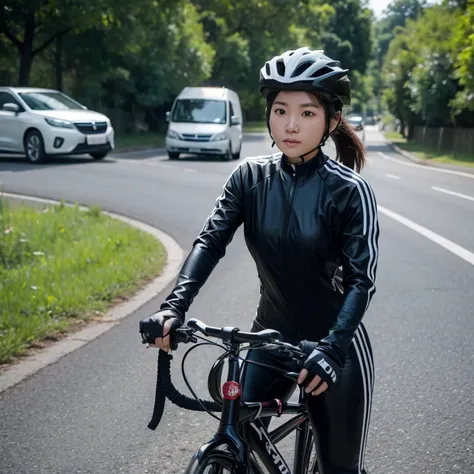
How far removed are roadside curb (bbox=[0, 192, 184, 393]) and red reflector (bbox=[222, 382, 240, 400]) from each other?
3265 millimetres

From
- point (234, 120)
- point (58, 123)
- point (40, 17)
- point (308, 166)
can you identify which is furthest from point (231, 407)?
point (40, 17)

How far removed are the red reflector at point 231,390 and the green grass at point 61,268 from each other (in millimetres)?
3809

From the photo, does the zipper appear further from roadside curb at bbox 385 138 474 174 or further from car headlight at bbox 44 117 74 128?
roadside curb at bbox 385 138 474 174

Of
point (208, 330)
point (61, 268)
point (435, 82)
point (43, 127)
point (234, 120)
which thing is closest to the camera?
point (208, 330)

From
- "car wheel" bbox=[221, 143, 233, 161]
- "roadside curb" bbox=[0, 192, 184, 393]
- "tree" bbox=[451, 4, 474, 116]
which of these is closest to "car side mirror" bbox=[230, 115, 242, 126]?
"car wheel" bbox=[221, 143, 233, 161]

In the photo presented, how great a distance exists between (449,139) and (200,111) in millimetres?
17928

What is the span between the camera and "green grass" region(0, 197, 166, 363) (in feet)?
21.7

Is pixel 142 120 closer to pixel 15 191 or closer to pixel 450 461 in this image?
pixel 15 191

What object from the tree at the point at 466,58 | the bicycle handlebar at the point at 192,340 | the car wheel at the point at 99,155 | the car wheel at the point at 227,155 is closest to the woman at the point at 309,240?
the bicycle handlebar at the point at 192,340

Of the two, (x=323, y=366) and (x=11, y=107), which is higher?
(x=323, y=366)

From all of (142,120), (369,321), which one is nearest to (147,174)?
(369,321)

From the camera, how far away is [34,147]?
21688mm

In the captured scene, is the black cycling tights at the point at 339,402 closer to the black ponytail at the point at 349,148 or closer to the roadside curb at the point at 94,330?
the black ponytail at the point at 349,148

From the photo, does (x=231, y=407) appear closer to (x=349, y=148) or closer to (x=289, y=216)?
(x=289, y=216)
